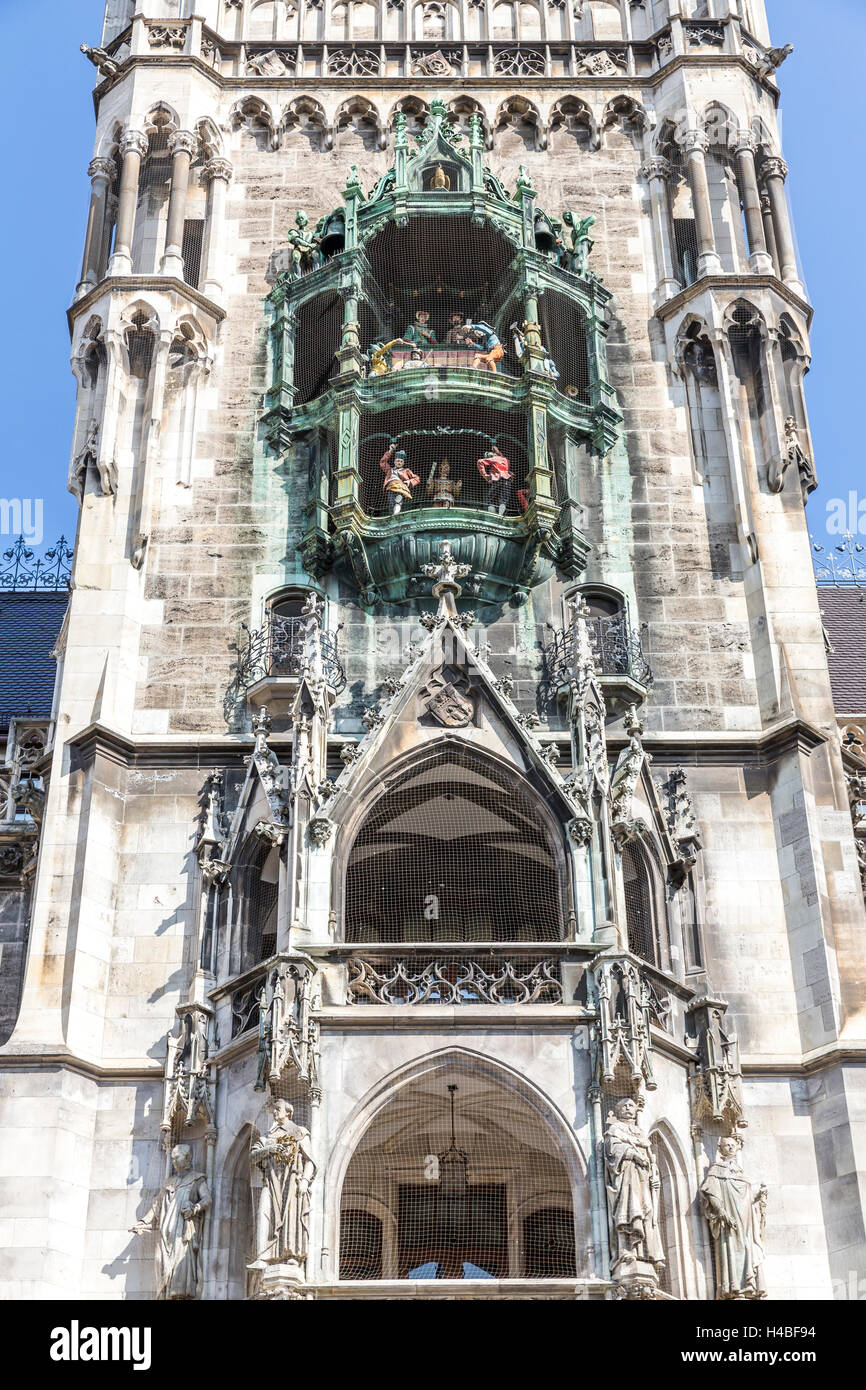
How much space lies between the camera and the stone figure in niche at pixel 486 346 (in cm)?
2520

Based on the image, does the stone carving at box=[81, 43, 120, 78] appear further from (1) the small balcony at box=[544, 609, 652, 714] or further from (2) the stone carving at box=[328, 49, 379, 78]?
(1) the small balcony at box=[544, 609, 652, 714]

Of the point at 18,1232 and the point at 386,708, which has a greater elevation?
the point at 386,708

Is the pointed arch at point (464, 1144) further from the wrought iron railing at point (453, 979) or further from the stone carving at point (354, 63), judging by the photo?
the stone carving at point (354, 63)

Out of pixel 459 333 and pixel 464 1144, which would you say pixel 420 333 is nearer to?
pixel 459 333

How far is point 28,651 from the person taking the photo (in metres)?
30.1

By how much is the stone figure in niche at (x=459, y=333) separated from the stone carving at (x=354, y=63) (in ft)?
15.6

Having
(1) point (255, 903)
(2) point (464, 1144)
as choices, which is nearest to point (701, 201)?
(1) point (255, 903)

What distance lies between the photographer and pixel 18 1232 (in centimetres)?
1847

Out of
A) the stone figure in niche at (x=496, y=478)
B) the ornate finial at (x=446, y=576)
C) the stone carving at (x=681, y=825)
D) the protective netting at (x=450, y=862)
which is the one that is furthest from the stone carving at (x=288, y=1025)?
the stone figure in niche at (x=496, y=478)

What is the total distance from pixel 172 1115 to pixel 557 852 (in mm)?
4603
